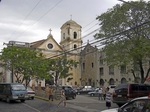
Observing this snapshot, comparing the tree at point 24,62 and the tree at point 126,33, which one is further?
the tree at point 24,62

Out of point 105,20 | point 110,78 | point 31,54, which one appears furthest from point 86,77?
point 105,20

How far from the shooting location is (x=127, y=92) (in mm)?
24797

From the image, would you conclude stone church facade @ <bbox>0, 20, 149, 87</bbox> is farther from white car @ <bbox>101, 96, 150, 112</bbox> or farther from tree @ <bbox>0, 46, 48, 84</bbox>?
white car @ <bbox>101, 96, 150, 112</bbox>

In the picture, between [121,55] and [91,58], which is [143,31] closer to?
[121,55]

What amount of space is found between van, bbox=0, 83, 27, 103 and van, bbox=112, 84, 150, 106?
920cm

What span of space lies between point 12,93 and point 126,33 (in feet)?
43.0

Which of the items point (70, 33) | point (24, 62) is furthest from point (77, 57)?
point (24, 62)

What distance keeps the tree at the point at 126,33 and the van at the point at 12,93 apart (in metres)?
10.0

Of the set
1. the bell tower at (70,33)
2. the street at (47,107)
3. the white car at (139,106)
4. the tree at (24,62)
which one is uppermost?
the bell tower at (70,33)

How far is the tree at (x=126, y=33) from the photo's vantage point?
3372cm

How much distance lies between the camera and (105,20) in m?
36.7

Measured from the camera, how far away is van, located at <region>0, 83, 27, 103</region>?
30.0m

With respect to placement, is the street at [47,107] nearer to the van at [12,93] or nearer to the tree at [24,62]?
the van at [12,93]

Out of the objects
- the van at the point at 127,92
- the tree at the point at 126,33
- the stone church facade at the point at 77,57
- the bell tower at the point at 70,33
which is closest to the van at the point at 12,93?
the van at the point at 127,92
